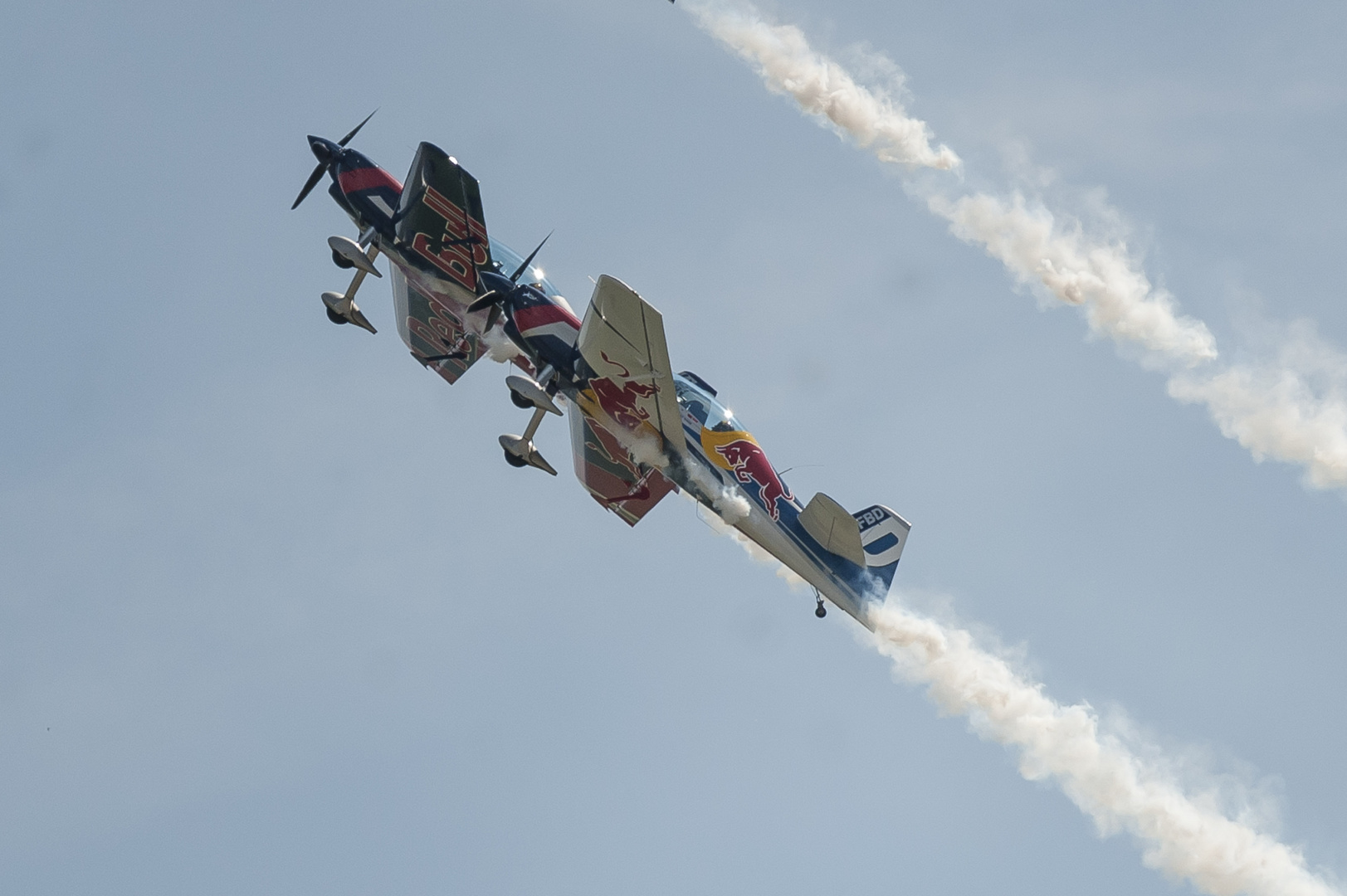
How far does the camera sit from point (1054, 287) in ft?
126

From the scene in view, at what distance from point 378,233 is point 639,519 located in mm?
8343

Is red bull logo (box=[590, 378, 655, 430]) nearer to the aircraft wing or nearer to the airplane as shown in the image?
the airplane

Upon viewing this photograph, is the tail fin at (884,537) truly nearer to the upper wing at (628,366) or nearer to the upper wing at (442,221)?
the upper wing at (628,366)

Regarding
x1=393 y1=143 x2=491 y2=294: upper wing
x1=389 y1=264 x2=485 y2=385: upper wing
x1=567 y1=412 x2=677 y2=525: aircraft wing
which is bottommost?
x1=567 y1=412 x2=677 y2=525: aircraft wing

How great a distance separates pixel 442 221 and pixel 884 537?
11.5 metres

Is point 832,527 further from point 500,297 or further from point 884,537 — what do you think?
point 500,297

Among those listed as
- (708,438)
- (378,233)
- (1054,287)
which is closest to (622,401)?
(708,438)

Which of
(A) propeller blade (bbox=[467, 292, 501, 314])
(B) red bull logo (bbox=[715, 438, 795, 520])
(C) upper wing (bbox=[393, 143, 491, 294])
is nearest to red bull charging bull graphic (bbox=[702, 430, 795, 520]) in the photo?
(B) red bull logo (bbox=[715, 438, 795, 520])

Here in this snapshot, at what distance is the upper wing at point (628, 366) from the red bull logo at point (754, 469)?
97cm

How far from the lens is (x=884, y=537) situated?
119 feet

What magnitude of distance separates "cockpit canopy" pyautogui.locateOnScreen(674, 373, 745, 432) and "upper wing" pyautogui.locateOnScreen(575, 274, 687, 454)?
0.70m

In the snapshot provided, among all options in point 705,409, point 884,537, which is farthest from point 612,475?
point 884,537

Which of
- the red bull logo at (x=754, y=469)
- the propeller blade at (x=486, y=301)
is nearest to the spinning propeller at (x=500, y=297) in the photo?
the propeller blade at (x=486, y=301)

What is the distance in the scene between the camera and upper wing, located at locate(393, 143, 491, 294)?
34.7m
